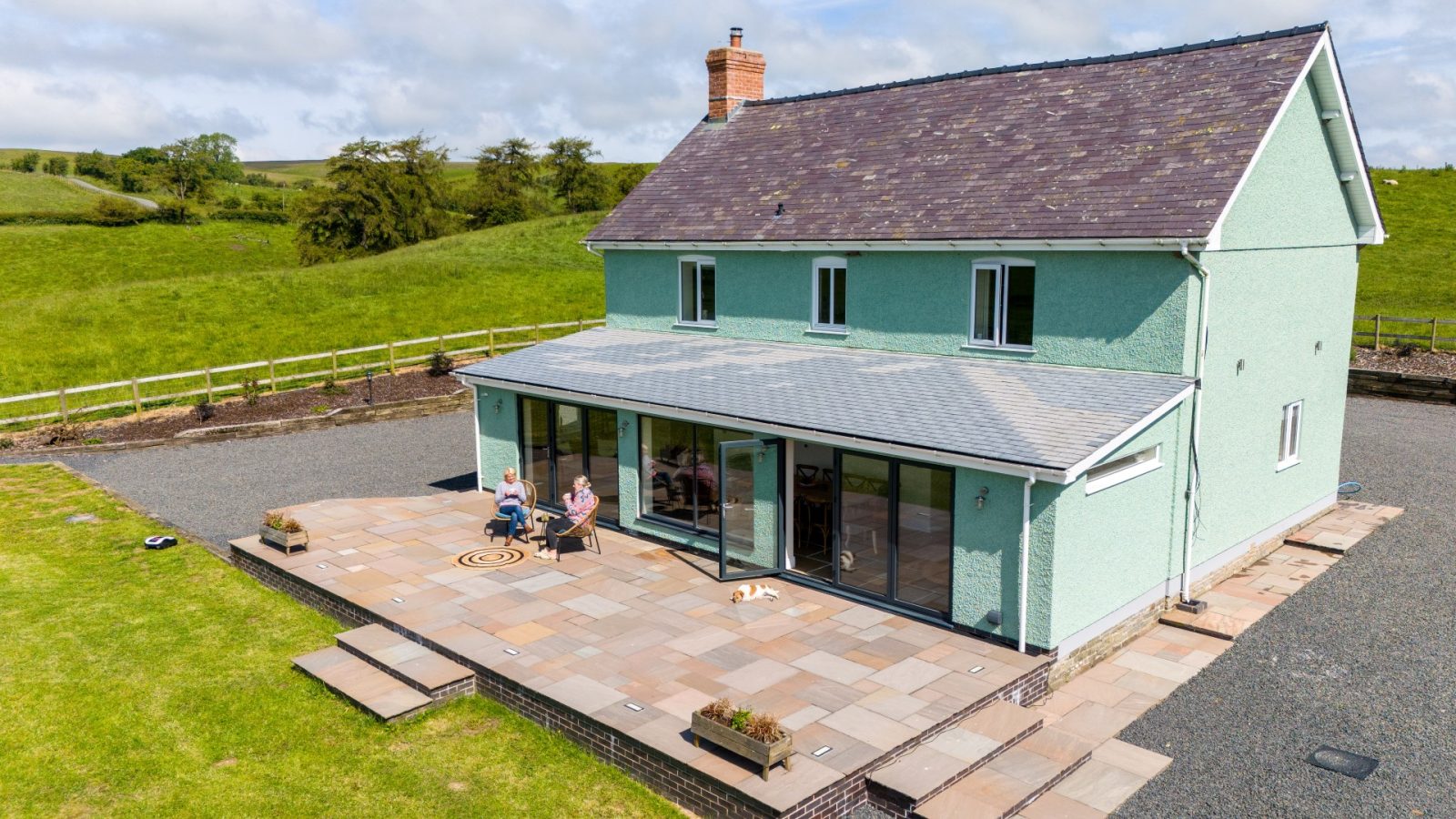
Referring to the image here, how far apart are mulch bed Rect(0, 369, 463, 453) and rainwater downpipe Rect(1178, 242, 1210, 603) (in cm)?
2273

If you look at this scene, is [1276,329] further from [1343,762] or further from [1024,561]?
[1343,762]

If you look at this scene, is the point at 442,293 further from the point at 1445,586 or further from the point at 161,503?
the point at 1445,586

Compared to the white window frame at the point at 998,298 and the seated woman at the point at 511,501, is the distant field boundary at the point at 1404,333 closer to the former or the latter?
the white window frame at the point at 998,298

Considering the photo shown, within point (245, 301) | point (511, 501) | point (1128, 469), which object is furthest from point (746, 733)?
point (245, 301)

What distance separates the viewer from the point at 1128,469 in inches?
498

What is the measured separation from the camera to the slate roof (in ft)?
46.3

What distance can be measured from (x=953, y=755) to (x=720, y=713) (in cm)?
248

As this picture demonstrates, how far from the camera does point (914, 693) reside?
420 inches

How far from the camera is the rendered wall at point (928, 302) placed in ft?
44.5

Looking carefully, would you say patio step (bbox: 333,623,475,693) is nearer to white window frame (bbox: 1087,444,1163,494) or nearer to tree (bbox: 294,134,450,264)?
white window frame (bbox: 1087,444,1163,494)

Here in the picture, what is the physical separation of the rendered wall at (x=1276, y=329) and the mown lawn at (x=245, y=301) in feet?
95.3

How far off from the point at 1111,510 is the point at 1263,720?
293cm

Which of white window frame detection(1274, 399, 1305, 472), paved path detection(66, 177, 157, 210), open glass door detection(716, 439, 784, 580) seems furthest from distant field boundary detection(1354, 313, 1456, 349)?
paved path detection(66, 177, 157, 210)

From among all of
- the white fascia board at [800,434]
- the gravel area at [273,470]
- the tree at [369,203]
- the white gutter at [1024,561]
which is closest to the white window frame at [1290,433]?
the white gutter at [1024,561]
